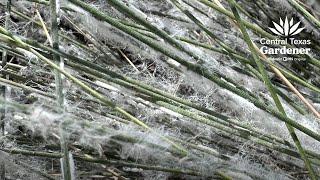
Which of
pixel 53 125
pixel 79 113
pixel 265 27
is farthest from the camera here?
pixel 265 27

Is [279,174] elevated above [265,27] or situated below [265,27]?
below

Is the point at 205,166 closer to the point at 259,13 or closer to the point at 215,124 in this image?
the point at 215,124

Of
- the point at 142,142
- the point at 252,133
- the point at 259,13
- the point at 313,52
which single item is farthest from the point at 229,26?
the point at 142,142

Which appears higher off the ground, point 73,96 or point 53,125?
point 73,96

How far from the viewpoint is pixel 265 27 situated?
45.6 inches

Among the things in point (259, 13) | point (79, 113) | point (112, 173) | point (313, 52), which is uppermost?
point (259, 13)

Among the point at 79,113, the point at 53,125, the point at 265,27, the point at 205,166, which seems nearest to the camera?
the point at 53,125

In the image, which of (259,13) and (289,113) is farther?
(259,13)

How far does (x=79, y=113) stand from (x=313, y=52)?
0.76 metres

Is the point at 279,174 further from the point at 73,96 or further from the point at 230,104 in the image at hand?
the point at 73,96

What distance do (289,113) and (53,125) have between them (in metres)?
0.56

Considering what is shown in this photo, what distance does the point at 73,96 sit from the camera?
83 centimetres

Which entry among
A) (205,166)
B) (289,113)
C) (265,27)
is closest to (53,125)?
(205,166)

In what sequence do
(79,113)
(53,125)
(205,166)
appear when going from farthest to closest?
(79,113) → (205,166) → (53,125)
